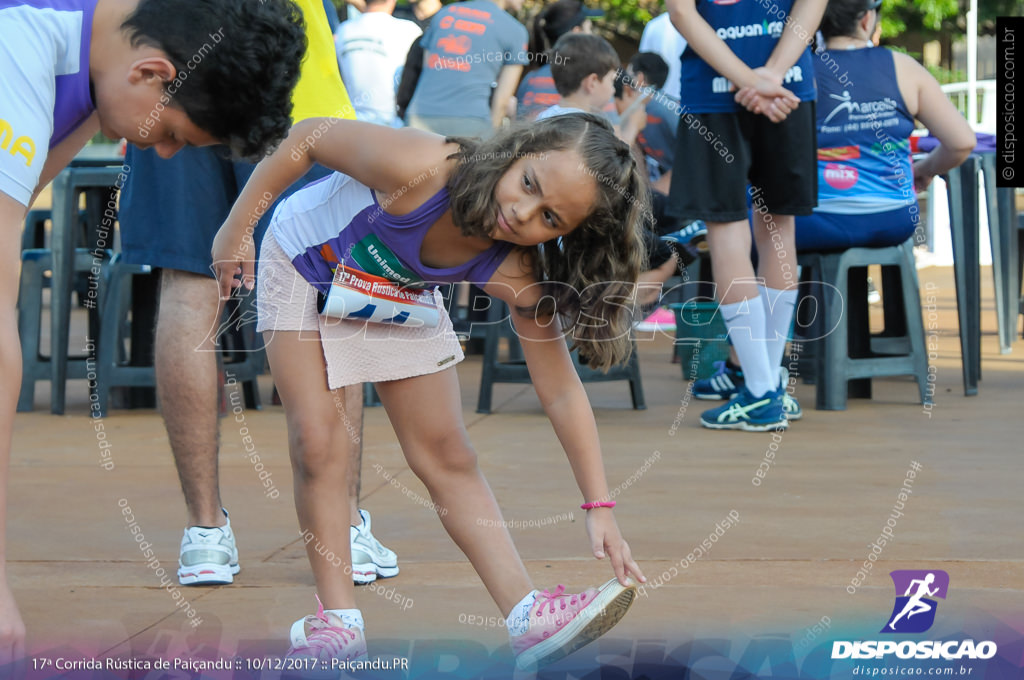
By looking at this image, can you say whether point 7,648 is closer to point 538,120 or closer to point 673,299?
point 538,120

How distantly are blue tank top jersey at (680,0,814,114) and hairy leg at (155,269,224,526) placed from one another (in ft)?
7.51

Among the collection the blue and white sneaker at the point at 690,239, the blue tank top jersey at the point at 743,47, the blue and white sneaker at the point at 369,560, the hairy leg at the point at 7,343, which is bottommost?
the blue and white sneaker at the point at 369,560

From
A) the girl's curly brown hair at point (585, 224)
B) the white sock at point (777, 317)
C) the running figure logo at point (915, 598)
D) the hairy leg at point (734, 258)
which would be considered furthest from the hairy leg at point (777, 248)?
the girl's curly brown hair at point (585, 224)

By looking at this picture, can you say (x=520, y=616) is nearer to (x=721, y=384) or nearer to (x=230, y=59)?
(x=230, y=59)

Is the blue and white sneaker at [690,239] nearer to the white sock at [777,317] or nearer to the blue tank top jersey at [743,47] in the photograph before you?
the white sock at [777,317]

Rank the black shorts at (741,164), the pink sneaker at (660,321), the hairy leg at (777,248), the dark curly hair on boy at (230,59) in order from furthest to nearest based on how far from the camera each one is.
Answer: the pink sneaker at (660,321) → the hairy leg at (777,248) → the black shorts at (741,164) → the dark curly hair on boy at (230,59)

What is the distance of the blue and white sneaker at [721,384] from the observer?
17.3ft

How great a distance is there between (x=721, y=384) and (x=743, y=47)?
1495mm

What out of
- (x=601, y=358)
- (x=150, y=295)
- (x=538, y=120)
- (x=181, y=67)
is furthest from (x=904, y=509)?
(x=150, y=295)

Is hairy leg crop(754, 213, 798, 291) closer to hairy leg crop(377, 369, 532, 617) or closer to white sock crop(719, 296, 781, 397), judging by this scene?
white sock crop(719, 296, 781, 397)

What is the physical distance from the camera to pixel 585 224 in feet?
7.77

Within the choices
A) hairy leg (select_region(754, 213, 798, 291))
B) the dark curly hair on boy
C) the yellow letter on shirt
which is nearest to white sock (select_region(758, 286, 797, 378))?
hairy leg (select_region(754, 213, 798, 291))

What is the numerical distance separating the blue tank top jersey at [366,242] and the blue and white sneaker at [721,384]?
297 centimetres

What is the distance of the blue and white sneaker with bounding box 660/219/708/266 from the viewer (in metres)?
5.82
